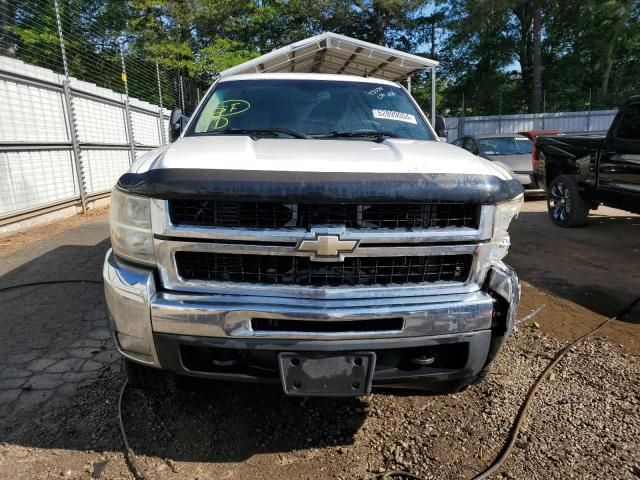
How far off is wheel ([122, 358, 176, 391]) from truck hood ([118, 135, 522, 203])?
93 centimetres

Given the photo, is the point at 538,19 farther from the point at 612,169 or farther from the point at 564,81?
the point at 612,169

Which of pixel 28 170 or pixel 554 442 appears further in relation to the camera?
pixel 28 170

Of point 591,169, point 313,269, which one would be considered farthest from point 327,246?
point 591,169

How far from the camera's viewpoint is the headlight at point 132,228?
1993mm

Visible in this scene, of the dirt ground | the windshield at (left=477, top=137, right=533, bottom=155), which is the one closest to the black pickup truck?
the windshield at (left=477, top=137, right=533, bottom=155)

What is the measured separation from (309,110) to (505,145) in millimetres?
8669

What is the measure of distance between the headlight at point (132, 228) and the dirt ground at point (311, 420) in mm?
940

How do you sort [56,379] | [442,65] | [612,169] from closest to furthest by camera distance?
1. [56,379]
2. [612,169]
3. [442,65]

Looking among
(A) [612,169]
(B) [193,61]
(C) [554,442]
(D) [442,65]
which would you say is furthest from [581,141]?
(D) [442,65]

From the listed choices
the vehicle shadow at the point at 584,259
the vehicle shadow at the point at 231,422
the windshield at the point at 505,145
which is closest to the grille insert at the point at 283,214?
the vehicle shadow at the point at 231,422

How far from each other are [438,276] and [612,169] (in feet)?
17.7

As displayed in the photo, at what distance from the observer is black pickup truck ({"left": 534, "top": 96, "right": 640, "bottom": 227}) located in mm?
5898

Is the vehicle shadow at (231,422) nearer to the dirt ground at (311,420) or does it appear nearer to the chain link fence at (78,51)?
the dirt ground at (311,420)

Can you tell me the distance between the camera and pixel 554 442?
2.37 metres
